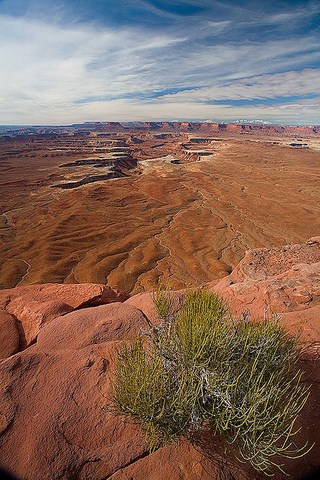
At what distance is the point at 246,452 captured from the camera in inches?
136

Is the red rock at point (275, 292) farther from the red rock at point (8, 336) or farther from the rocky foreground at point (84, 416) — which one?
the red rock at point (8, 336)

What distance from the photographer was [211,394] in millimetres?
3490

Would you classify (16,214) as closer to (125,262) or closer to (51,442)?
(125,262)

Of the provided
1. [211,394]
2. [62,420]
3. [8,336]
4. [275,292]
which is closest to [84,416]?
[62,420]

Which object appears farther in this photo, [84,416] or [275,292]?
[275,292]

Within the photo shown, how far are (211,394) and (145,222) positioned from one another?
36127 mm

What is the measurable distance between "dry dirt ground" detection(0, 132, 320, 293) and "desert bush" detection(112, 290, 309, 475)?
5.85 metres

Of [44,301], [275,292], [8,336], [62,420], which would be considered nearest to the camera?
[62,420]

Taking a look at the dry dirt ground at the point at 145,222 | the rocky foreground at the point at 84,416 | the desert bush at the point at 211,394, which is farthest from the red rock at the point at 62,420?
the dry dirt ground at the point at 145,222

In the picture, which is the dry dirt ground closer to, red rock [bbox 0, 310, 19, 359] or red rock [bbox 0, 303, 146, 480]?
red rock [bbox 0, 310, 19, 359]

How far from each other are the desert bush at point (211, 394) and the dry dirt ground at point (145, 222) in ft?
19.2

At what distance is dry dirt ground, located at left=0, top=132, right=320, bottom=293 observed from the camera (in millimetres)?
26172

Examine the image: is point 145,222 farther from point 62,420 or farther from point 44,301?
point 62,420

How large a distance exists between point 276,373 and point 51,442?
2.95 meters
